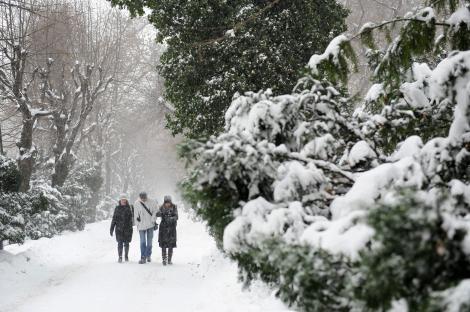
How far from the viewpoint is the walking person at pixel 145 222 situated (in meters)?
13.1

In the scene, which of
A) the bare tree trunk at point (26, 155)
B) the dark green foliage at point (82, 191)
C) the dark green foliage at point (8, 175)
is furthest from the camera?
the dark green foliage at point (82, 191)

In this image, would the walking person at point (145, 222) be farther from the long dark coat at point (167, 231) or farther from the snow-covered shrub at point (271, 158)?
the snow-covered shrub at point (271, 158)

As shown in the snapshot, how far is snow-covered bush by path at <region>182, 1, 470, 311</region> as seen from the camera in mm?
2238

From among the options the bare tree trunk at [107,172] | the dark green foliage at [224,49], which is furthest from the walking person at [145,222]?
the bare tree trunk at [107,172]

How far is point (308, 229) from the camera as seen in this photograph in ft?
9.76

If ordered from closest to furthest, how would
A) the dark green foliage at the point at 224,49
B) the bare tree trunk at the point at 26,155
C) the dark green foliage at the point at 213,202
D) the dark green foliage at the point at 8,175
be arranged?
1. the dark green foliage at the point at 213,202
2. the dark green foliage at the point at 224,49
3. the dark green foliage at the point at 8,175
4. the bare tree trunk at the point at 26,155

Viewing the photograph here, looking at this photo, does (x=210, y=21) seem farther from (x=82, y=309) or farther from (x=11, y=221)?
(x=11, y=221)

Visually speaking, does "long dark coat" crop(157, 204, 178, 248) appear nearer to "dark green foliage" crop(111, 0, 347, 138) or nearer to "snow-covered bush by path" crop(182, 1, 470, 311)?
"dark green foliage" crop(111, 0, 347, 138)

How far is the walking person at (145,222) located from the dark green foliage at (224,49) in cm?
383

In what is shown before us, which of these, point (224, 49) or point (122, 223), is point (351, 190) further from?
point (122, 223)

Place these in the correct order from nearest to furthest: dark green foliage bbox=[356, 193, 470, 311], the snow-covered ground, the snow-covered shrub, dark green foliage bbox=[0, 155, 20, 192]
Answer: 1. dark green foliage bbox=[356, 193, 470, 311]
2. the snow-covered shrub
3. the snow-covered ground
4. dark green foliage bbox=[0, 155, 20, 192]

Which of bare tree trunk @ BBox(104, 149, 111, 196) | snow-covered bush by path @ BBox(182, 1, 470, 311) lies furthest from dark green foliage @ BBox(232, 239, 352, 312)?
bare tree trunk @ BBox(104, 149, 111, 196)

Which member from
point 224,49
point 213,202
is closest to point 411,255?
point 213,202

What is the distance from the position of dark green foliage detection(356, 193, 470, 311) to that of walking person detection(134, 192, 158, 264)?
11291mm
